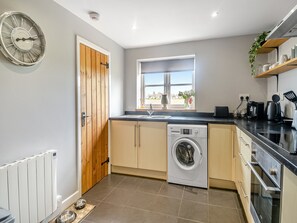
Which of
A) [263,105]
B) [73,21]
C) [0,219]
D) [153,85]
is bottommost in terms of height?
[0,219]

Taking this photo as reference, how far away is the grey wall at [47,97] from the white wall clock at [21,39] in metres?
0.06

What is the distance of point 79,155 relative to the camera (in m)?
2.14

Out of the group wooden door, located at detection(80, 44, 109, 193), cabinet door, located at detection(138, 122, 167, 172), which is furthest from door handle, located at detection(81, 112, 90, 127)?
cabinet door, located at detection(138, 122, 167, 172)

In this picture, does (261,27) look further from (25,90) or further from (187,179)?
(25,90)

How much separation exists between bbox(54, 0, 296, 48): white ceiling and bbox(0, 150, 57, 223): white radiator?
1645 mm

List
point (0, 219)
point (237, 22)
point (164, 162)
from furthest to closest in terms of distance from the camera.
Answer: point (164, 162) → point (237, 22) → point (0, 219)

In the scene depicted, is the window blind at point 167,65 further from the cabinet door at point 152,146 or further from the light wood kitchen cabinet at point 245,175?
the light wood kitchen cabinet at point 245,175

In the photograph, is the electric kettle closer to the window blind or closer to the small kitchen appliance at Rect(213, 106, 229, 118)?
the small kitchen appliance at Rect(213, 106, 229, 118)

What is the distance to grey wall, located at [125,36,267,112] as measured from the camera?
271cm

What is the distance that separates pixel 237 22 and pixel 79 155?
8.90ft

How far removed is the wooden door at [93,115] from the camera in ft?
7.31

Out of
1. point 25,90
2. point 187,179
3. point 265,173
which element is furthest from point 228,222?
point 25,90

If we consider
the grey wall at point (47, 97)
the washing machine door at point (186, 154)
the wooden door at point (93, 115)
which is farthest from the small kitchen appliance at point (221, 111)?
the grey wall at point (47, 97)

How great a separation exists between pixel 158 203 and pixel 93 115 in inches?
56.7
